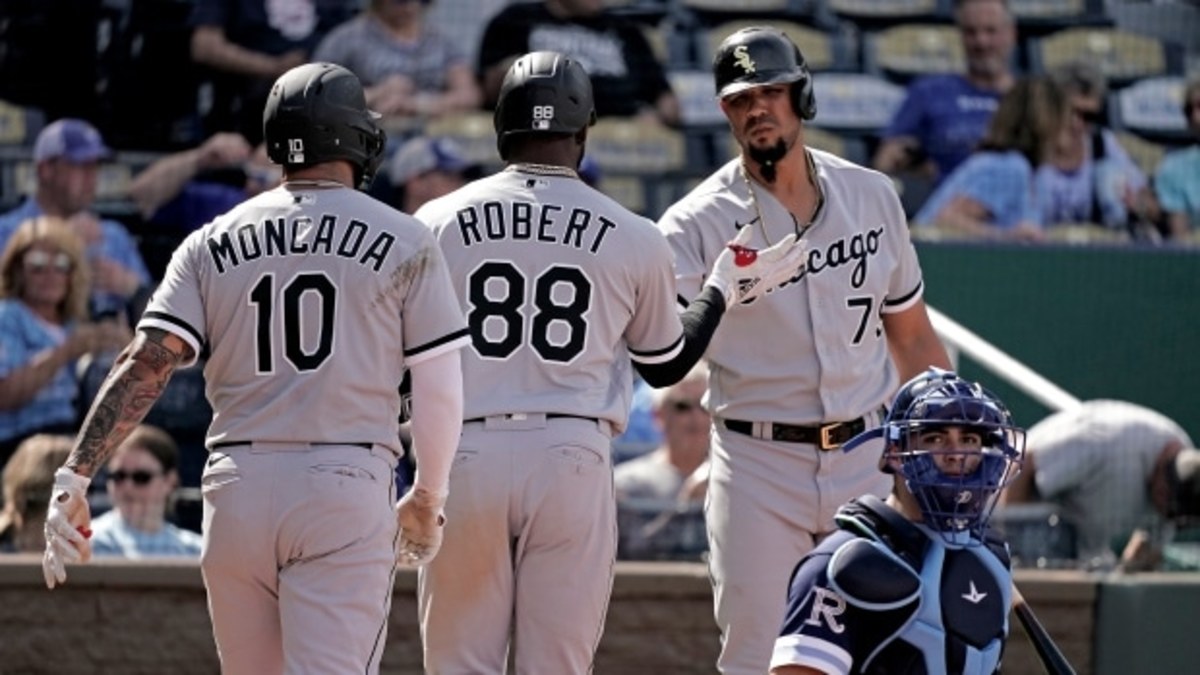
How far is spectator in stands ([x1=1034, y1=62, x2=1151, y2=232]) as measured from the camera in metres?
10.3

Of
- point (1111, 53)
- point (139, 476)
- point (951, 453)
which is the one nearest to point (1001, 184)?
point (1111, 53)

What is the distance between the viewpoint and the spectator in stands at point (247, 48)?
32.5ft

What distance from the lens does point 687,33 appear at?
1092 cm

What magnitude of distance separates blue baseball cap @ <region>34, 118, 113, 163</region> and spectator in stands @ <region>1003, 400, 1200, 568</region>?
4.08m

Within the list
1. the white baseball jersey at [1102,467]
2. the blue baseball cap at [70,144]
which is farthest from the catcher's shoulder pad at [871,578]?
the blue baseball cap at [70,144]

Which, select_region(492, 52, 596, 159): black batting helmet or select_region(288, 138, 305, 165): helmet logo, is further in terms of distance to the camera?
select_region(492, 52, 596, 159): black batting helmet

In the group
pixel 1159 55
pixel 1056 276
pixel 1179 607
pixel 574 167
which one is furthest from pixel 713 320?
pixel 1159 55

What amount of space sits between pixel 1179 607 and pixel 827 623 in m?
3.96

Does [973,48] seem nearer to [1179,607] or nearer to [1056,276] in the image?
[1056,276]

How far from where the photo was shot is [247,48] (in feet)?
32.8

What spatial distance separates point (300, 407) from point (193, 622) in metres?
2.77

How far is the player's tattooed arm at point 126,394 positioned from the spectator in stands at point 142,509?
2.87m

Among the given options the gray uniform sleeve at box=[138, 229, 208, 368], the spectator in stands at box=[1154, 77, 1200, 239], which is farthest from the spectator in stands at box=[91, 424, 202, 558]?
the spectator in stands at box=[1154, 77, 1200, 239]

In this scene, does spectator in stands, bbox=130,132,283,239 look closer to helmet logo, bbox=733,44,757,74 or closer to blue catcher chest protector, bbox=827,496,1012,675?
helmet logo, bbox=733,44,757,74
